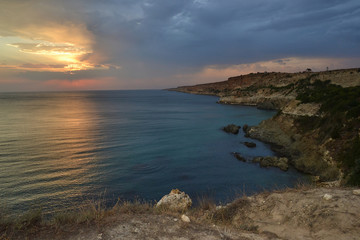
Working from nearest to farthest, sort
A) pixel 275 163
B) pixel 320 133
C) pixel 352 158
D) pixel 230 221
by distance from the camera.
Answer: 1. pixel 230 221
2. pixel 352 158
3. pixel 275 163
4. pixel 320 133

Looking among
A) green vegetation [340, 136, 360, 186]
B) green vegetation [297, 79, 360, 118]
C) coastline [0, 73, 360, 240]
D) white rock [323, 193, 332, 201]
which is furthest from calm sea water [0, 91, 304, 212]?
green vegetation [297, 79, 360, 118]

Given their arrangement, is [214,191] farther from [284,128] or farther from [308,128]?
[284,128]

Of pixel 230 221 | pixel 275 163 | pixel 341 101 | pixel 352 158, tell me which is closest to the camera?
pixel 230 221

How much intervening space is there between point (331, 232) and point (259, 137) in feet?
104

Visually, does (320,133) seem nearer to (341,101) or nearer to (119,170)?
(341,101)

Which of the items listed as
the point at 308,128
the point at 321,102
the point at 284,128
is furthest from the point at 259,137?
the point at 321,102

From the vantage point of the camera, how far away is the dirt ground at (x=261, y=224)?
19.6 ft

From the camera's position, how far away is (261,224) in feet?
24.4

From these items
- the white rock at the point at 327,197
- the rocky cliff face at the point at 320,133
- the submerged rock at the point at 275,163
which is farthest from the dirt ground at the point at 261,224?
the submerged rock at the point at 275,163

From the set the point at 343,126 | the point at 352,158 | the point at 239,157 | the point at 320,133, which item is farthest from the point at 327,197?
the point at 320,133

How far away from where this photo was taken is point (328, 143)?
22453 mm

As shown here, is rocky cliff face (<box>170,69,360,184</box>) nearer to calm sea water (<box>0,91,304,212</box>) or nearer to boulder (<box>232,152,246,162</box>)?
calm sea water (<box>0,91,304,212</box>)

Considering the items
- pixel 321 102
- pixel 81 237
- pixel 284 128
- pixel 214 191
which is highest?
pixel 321 102

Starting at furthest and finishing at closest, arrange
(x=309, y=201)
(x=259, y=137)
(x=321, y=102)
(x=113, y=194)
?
1. (x=259, y=137)
2. (x=321, y=102)
3. (x=113, y=194)
4. (x=309, y=201)
